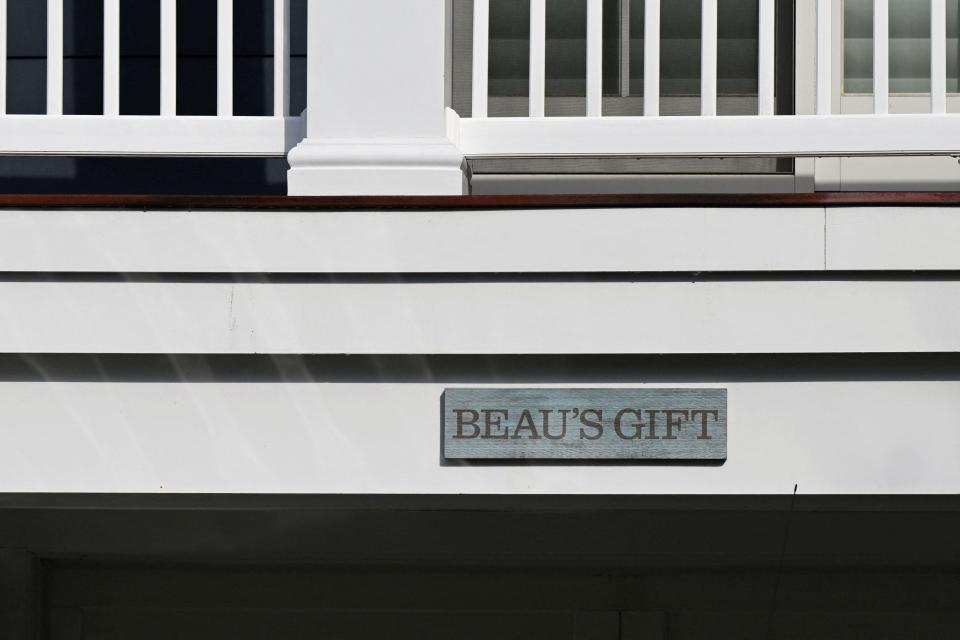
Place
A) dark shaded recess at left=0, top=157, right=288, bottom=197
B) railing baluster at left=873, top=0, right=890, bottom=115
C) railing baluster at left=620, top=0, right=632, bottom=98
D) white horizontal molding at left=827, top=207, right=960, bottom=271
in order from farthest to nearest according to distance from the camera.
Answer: dark shaded recess at left=0, top=157, right=288, bottom=197, railing baluster at left=620, top=0, right=632, bottom=98, railing baluster at left=873, top=0, right=890, bottom=115, white horizontal molding at left=827, top=207, right=960, bottom=271

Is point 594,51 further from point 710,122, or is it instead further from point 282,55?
point 282,55

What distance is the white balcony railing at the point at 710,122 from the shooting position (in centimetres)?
327

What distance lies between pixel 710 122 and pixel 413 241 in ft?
3.02

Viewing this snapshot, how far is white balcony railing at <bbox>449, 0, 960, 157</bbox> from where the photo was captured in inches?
129

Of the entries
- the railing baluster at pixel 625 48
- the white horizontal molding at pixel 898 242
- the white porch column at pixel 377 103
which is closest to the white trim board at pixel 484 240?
the white horizontal molding at pixel 898 242

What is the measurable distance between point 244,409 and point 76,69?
2.42 metres

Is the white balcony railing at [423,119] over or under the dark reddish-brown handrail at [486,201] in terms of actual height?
over

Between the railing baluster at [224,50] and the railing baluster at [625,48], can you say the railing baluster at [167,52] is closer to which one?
the railing baluster at [224,50]

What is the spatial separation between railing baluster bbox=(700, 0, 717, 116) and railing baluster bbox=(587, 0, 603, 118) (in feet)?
0.94

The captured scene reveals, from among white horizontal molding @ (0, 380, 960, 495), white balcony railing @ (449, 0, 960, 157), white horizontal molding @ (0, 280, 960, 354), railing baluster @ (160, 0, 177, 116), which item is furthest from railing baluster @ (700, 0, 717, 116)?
railing baluster @ (160, 0, 177, 116)

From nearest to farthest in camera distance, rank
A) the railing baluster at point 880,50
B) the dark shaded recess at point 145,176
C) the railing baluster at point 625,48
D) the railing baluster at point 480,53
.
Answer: the railing baluster at point 880,50
the railing baluster at point 480,53
the railing baluster at point 625,48
the dark shaded recess at point 145,176

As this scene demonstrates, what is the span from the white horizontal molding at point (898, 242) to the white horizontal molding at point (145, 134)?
5.14 ft

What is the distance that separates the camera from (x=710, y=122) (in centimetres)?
331

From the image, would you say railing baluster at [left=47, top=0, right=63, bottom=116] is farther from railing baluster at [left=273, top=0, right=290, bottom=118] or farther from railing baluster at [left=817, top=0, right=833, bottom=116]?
railing baluster at [left=817, top=0, right=833, bottom=116]
